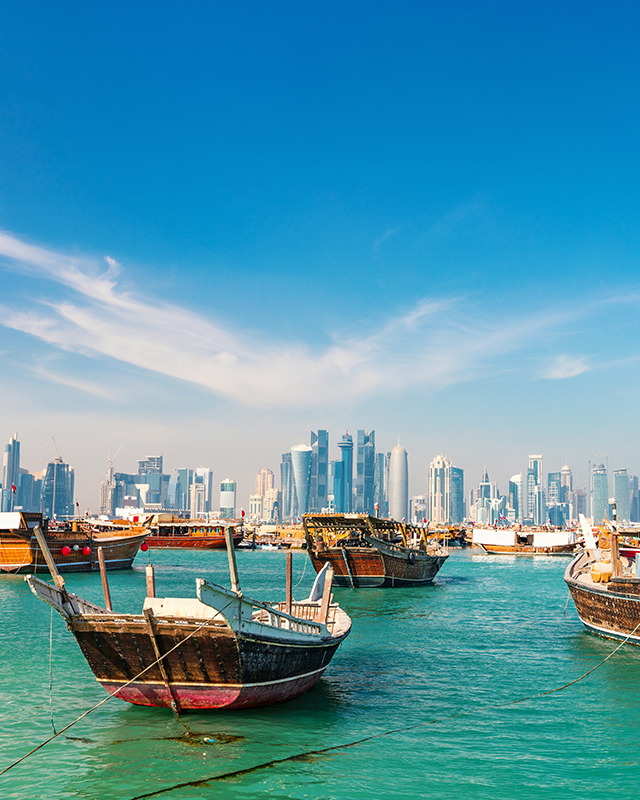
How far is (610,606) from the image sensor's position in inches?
1110

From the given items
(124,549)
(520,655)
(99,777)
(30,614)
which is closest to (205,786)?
(99,777)

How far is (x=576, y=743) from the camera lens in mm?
16484

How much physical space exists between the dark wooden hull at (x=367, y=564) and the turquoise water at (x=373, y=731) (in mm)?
20559

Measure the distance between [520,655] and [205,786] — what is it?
1816 cm

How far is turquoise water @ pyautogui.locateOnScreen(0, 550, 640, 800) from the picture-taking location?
13.7 m

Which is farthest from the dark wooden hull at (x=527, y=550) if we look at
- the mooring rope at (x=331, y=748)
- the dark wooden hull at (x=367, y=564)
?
the mooring rope at (x=331, y=748)

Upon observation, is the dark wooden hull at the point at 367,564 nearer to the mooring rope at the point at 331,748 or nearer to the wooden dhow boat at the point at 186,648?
the mooring rope at the point at 331,748

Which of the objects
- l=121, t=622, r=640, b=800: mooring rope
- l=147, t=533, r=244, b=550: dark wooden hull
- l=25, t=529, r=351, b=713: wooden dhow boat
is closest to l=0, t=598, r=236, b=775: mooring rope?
l=25, t=529, r=351, b=713: wooden dhow boat

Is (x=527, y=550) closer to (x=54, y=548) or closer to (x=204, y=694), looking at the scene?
(x=54, y=548)

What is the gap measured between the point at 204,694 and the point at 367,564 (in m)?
35.9

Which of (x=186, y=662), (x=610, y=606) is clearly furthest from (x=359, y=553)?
(x=186, y=662)

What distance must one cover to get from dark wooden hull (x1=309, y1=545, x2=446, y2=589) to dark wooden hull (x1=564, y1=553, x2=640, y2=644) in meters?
20.7

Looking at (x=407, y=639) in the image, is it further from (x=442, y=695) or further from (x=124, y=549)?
(x=124, y=549)

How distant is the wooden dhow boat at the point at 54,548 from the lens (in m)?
56.9
